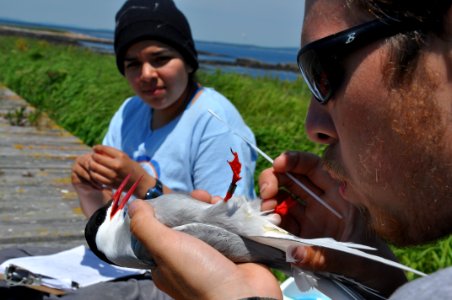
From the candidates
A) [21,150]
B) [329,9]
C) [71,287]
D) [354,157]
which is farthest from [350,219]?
[21,150]

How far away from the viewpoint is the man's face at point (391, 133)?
3.76 feet

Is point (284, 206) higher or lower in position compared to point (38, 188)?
higher

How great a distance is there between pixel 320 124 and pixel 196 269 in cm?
47

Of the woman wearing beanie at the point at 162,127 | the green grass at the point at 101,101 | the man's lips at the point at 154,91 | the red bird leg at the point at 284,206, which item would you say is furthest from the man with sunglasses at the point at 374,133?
the green grass at the point at 101,101

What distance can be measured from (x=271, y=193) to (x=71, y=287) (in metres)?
1.03

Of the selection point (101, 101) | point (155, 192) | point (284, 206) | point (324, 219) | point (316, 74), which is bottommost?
point (101, 101)

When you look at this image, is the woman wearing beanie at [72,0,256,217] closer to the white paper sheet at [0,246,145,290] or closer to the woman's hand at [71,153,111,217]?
the woman's hand at [71,153,111,217]

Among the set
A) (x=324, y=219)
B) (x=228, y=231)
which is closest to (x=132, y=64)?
(x=324, y=219)

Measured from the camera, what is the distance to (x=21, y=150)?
4.61 meters

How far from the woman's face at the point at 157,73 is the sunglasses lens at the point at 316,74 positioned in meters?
1.72

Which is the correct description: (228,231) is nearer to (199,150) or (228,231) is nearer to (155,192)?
(155,192)

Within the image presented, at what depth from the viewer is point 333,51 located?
132 cm

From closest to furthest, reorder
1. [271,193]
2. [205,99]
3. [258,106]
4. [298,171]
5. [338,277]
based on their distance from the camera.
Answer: [338,277]
[271,193]
[298,171]
[205,99]
[258,106]

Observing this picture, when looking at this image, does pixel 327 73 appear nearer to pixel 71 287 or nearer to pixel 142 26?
pixel 71 287
